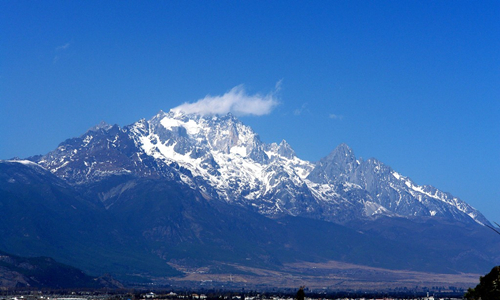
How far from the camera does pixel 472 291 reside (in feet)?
577

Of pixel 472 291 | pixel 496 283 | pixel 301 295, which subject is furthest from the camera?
pixel 472 291

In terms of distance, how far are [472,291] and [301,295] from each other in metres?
62.5

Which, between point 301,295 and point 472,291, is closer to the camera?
point 301,295

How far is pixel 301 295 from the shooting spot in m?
128

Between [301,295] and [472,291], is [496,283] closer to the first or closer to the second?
[472,291]

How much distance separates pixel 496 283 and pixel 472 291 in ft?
75.6

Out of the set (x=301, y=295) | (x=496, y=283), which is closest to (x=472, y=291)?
(x=496, y=283)

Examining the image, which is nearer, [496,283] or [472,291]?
[496,283]

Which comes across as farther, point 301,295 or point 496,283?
point 496,283

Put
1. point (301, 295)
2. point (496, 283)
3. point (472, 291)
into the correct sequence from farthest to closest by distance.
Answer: point (472, 291)
point (496, 283)
point (301, 295)

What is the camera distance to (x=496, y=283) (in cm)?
15350

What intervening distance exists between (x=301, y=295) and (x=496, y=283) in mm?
45624
